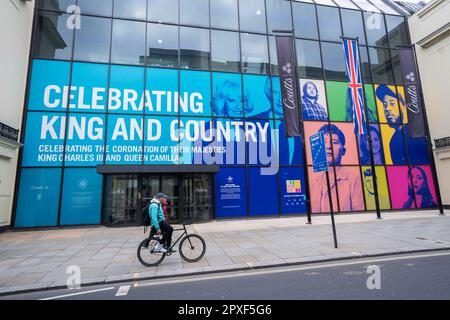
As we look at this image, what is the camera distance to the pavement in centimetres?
598

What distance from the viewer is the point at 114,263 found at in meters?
6.89

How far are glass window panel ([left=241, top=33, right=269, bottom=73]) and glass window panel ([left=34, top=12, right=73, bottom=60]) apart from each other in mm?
10593

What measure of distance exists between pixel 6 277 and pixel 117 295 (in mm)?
3136

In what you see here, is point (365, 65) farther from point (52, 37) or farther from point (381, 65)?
point (52, 37)

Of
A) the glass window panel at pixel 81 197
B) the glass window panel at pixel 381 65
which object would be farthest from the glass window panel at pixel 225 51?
the glass window panel at pixel 381 65

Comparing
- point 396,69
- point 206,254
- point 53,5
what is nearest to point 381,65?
point 396,69

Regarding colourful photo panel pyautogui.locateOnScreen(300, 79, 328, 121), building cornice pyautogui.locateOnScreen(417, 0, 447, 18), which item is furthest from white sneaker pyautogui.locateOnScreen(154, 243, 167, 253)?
building cornice pyautogui.locateOnScreen(417, 0, 447, 18)

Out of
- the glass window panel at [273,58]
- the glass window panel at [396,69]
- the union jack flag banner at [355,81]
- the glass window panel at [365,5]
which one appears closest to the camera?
the union jack flag banner at [355,81]

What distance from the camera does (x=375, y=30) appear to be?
20469mm

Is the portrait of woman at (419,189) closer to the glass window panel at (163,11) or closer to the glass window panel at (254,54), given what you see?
the glass window panel at (254,54)

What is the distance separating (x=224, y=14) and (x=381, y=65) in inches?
484

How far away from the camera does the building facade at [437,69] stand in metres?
18.3

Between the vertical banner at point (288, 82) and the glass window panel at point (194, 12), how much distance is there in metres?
6.36
